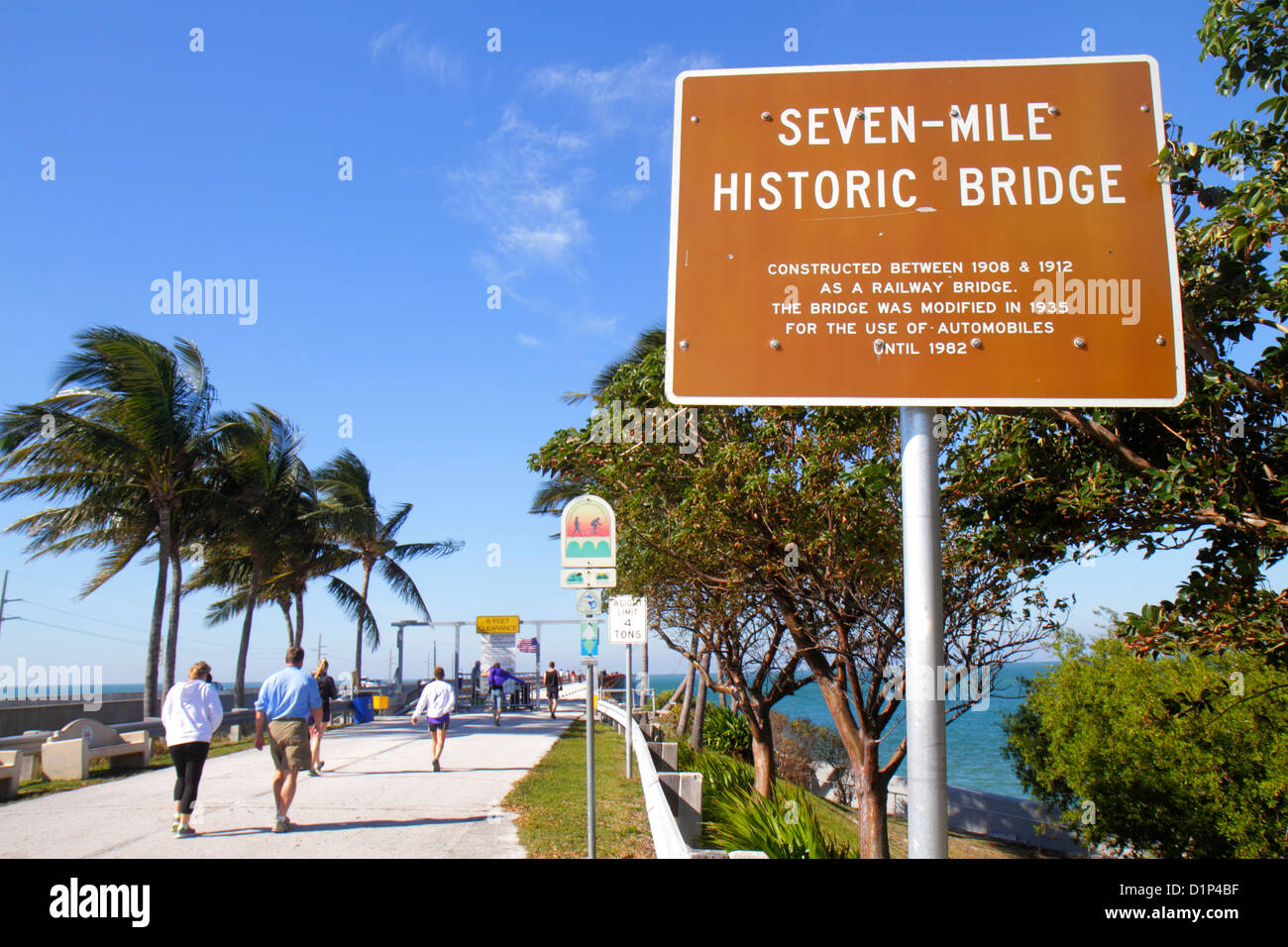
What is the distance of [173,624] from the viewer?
21094 millimetres

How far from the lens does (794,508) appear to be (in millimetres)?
10906

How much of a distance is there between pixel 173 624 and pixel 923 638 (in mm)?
22394

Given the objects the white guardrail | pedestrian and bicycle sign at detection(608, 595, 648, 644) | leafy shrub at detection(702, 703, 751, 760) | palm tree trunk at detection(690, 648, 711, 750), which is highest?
pedestrian and bicycle sign at detection(608, 595, 648, 644)

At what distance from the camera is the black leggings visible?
8.45m

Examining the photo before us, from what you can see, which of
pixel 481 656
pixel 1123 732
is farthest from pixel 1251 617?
pixel 481 656

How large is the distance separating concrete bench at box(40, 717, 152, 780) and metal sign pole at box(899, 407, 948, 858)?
14142 millimetres

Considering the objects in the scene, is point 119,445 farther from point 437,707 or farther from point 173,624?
point 437,707

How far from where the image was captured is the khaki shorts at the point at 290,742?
9133 millimetres

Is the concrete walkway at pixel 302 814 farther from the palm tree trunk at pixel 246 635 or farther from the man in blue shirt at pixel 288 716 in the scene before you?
the palm tree trunk at pixel 246 635

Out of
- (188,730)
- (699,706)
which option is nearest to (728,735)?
(699,706)

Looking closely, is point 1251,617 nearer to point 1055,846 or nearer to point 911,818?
point 911,818

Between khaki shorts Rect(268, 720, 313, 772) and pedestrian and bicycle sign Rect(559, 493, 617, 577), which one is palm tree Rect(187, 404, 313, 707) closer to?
khaki shorts Rect(268, 720, 313, 772)

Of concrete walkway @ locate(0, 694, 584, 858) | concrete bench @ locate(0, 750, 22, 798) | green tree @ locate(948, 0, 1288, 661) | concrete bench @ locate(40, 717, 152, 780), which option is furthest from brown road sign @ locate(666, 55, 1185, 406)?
concrete bench @ locate(40, 717, 152, 780)
